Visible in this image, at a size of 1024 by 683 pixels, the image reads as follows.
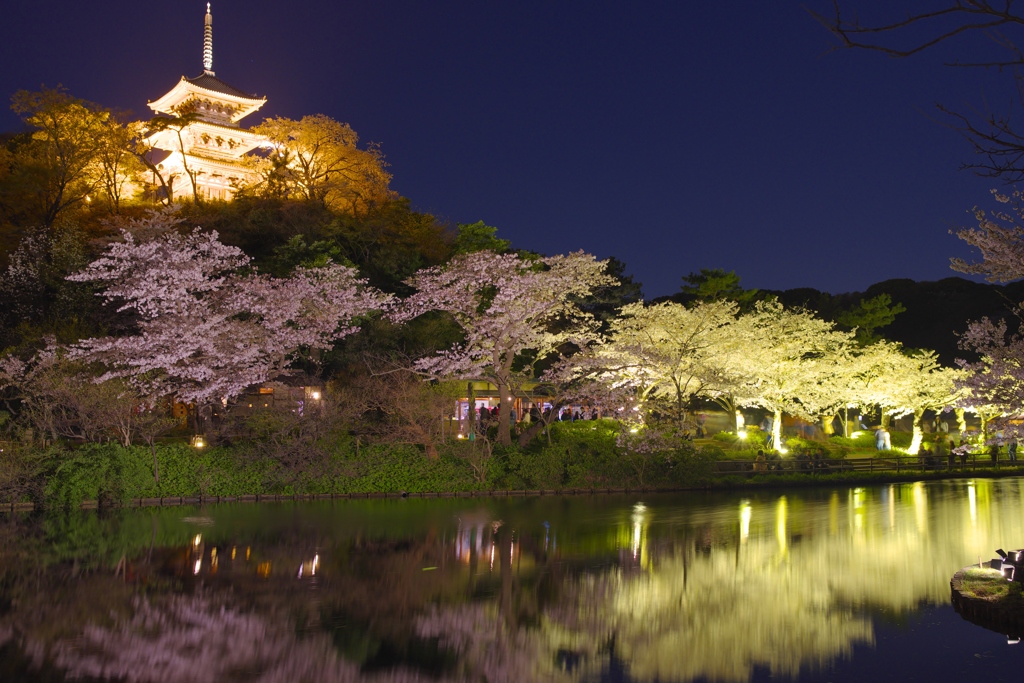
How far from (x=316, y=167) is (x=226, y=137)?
8.98 m

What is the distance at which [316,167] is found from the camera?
37.7 metres

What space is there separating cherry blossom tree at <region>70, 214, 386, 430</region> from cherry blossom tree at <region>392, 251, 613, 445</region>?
202 centimetres

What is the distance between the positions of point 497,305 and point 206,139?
87.8 feet

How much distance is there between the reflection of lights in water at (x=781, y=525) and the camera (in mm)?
14109

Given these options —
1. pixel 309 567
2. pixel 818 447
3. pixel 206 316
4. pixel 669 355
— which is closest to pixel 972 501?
pixel 669 355

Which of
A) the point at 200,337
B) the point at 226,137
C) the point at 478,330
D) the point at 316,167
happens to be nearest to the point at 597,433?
the point at 478,330

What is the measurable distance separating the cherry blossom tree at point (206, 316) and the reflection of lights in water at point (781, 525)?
12.4 m

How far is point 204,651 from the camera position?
7961 millimetres

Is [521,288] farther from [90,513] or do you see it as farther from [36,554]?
[36,554]

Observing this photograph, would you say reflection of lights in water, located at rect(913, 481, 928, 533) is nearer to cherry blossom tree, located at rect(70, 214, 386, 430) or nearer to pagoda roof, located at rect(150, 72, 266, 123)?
cherry blossom tree, located at rect(70, 214, 386, 430)

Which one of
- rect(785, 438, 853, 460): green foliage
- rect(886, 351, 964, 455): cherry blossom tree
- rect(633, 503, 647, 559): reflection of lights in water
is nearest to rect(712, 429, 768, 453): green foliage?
rect(785, 438, 853, 460): green foliage

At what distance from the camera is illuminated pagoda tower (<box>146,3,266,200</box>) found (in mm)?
41125

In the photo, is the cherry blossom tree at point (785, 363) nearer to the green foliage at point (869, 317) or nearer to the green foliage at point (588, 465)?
the green foliage at point (588, 465)

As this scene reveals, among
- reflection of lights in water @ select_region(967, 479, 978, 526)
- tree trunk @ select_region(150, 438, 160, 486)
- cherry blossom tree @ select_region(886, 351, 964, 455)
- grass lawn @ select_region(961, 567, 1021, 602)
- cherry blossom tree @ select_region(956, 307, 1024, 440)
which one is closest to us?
grass lawn @ select_region(961, 567, 1021, 602)
